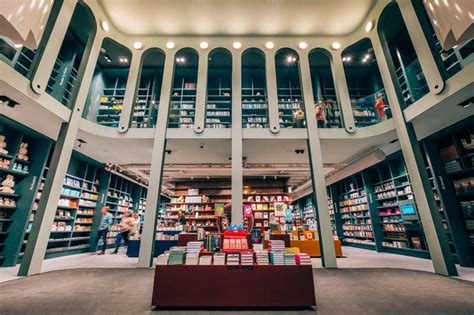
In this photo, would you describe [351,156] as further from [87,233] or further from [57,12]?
[87,233]

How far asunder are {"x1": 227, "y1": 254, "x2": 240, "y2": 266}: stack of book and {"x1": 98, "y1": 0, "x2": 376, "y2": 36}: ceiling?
583 cm

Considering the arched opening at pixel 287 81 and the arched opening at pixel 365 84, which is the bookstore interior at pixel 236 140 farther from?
the arched opening at pixel 287 81

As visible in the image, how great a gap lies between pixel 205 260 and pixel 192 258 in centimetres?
15

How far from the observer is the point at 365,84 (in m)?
8.79

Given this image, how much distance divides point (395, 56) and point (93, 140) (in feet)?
31.4

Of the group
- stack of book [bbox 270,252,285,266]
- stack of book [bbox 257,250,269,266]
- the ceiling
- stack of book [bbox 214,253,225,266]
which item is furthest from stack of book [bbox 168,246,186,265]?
the ceiling

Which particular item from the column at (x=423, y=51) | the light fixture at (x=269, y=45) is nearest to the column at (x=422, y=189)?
the column at (x=423, y=51)

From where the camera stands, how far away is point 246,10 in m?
5.55

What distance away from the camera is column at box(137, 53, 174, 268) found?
4.59 metres

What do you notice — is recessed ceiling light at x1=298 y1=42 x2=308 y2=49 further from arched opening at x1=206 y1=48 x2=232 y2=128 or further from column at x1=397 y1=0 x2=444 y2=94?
arched opening at x1=206 y1=48 x2=232 y2=128

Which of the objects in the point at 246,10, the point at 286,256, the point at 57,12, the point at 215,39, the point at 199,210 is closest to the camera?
the point at 286,256

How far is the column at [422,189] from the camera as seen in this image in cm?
381

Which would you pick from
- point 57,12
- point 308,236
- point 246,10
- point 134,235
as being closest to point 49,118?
point 57,12

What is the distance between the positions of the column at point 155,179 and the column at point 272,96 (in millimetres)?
2637
